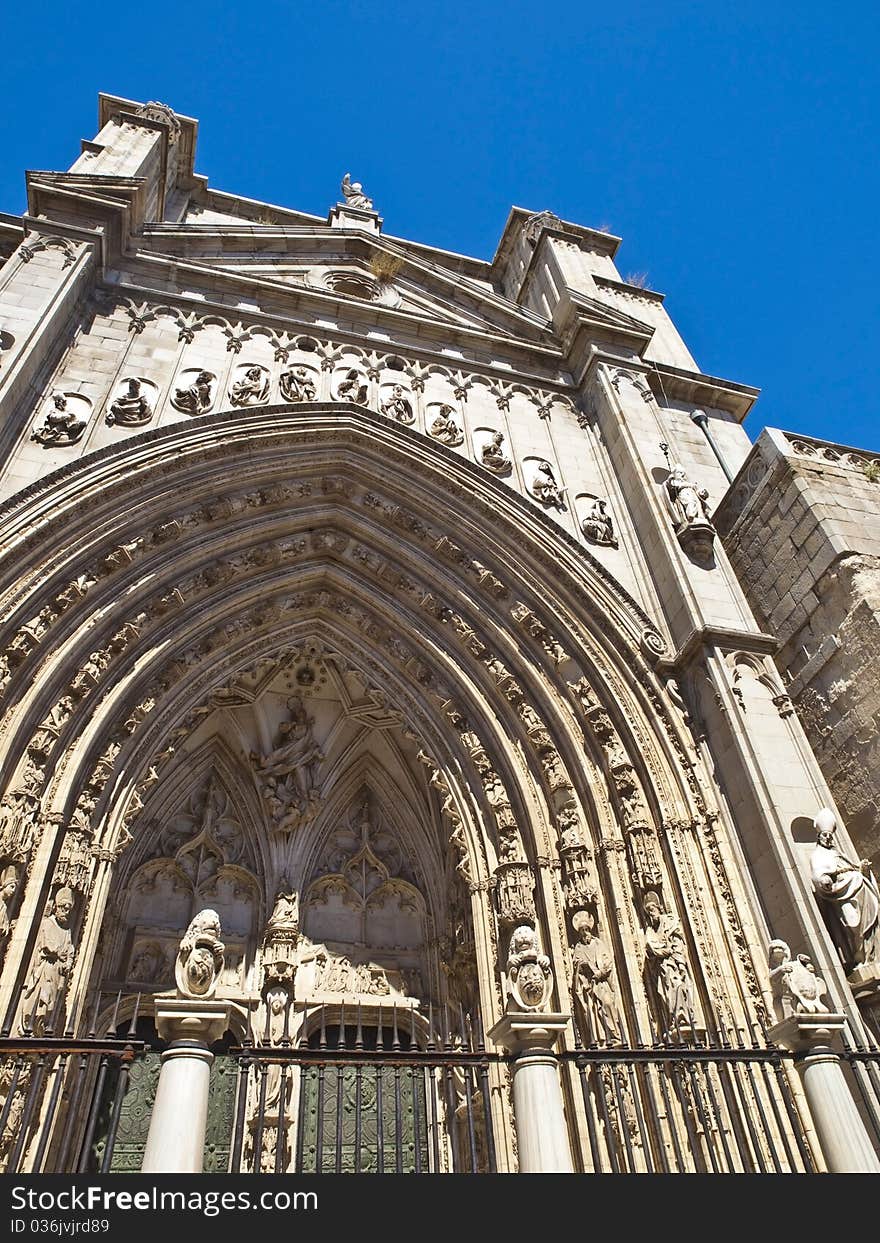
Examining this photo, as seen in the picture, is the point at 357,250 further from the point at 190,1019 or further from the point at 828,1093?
the point at 828,1093

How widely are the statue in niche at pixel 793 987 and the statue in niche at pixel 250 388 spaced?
26.9 ft

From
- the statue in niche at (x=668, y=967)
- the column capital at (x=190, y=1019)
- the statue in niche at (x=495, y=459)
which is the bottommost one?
the column capital at (x=190, y=1019)

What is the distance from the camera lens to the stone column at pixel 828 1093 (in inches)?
176

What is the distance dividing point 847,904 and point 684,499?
5.03 meters

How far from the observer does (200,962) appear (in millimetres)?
4387

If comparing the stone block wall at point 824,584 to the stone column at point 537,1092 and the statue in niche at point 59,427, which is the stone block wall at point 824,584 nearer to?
the stone column at point 537,1092

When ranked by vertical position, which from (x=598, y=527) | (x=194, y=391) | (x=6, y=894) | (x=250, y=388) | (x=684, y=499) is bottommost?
(x=6, y=894)

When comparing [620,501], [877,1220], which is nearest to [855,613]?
[620,501]

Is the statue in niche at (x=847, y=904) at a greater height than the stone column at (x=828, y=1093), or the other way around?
the statue in niche at (x=847, y=904)

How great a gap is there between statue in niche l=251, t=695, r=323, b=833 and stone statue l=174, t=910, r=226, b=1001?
510 cm

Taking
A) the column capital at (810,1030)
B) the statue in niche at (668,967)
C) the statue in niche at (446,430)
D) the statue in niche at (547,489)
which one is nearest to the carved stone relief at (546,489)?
the statue in niche at (547,489)

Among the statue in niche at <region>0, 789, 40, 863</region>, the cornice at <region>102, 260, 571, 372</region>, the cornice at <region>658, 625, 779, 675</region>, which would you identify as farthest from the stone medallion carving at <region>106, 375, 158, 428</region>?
the cornice at <region>658, 625, 779, 675</region>

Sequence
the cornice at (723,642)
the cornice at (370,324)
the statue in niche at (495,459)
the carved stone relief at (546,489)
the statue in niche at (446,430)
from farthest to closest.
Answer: the cornice at (370,324), the statue in niche at (446,430), the statue in niche at (495,459), the carved stone relief at (546,489), the cornice at (723,642)

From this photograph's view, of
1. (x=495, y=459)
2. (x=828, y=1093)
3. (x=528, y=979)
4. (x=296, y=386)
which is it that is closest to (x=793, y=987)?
(x=828, y=1093)
